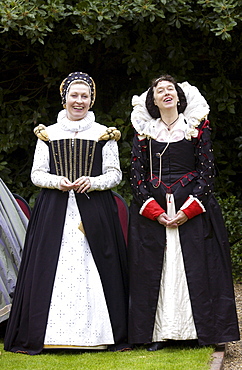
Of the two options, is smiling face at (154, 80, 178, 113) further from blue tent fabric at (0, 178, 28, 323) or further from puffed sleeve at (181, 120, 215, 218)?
blue tent fabric at (0, 178, 28, 323)

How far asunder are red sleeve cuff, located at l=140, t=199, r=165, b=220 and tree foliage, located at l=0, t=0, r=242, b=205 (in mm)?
2178

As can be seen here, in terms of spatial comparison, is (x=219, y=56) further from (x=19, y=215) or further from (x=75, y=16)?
(x=19, y=215)

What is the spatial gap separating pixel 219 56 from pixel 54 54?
160cm

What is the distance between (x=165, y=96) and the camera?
468cm

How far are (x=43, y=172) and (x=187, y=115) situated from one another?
39.9 inches

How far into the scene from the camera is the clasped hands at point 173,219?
4.53 m

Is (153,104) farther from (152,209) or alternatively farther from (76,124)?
(152,209)

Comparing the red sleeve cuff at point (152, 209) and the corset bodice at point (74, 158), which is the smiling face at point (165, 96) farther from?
the red sleeve cuff at point (152, 209)

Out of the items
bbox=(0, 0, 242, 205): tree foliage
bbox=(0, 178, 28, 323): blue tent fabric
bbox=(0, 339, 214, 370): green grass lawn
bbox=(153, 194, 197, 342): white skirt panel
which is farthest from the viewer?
bbox=(0, 0, 242, 205): tree foliage

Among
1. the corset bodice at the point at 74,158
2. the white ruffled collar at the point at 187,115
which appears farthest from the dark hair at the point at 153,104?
the corset bodice at the point at 74,158

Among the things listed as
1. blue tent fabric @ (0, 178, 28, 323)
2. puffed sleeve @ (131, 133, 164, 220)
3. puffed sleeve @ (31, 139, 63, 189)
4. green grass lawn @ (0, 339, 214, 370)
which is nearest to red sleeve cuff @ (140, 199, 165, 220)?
puffed sleeve @ (131, 133, 164, 220)

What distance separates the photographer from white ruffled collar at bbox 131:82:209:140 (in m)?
4.66

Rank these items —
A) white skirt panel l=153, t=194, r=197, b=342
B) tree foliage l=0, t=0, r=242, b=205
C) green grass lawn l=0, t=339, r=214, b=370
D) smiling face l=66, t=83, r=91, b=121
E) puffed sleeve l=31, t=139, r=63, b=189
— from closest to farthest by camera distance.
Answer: green grass lawn l=0, t=339, r=214, b=370, white skirt panel l=153, t=194, r=197, b=342, puffed sleeve l=31, t=139, r=63, b=189, smiling face l=66, t=83, r=91, b=121, tree foliage l=0, t=0, r=242, b=205

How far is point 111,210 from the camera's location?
4828 millimetres
